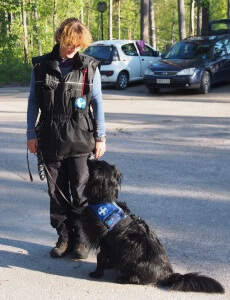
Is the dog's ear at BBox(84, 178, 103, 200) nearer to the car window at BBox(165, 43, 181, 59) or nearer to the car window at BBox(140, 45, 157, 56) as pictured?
the car window at BBox(165, 43, 181, 59)

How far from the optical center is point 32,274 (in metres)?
4.45

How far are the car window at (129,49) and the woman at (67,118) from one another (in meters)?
14.9

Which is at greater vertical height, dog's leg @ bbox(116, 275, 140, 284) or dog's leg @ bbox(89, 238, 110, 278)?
dog's leg @ bbox(89, 238, 110, 278)

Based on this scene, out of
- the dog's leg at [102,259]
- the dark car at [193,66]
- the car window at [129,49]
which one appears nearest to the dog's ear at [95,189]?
the dog's leg at [102,259]

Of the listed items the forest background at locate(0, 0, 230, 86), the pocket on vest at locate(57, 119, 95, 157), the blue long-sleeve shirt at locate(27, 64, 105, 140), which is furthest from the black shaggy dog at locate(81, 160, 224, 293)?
the forest background at locate(0, 0, 230, 86)

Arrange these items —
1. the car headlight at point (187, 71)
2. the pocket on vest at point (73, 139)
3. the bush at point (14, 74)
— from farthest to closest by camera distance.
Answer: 1. the bush at point (14, 74)
2. the car headlight at point (187, 71)
3. the pocket on vest at point (73, 139)

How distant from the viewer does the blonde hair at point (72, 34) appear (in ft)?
13.7

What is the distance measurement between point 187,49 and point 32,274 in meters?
14.3

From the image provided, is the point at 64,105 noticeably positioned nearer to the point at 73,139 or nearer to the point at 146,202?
the point at 73,139

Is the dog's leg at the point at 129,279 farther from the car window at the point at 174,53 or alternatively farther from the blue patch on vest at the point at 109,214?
the car window at the point at 174,53

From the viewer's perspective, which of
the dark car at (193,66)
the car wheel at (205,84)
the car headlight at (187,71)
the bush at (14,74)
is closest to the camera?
the car headlight at (187,71)

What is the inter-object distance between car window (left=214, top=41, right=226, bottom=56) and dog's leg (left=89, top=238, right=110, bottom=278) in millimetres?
14211

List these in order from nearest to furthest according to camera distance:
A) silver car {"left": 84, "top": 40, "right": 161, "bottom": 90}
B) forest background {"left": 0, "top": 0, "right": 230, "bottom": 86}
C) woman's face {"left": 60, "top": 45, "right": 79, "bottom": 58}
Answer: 1. woman's face {"left": 60, "top": 45, "right": 79, "bottom": 58}
2. silver car {"left": 84, "top": 40, "right": 161, "bottom": 90}
3. forest background {"left": 0, "top": 0, "right": 230, "bottom": 86}

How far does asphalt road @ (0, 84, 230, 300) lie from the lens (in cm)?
425
